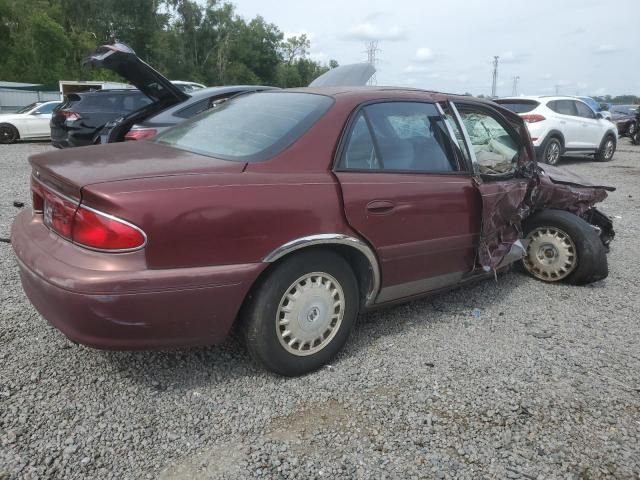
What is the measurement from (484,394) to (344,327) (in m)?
0.83

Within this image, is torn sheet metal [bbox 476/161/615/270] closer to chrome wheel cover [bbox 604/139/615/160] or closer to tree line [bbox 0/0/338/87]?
chrome wheel cover [bbox 604/139/615/160]

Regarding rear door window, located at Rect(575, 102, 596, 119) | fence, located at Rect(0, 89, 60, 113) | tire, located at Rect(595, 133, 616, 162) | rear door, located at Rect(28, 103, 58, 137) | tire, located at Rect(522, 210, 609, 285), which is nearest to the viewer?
tire, located at Rect(522, 210, 609, 285)

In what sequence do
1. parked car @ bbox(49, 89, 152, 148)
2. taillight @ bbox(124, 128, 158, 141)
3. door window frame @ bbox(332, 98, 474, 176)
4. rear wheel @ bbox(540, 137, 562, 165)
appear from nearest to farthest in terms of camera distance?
1. door window frame @ bbox(332, 98, 474, 176)
2. taillight @ bbox(124, 128, 158, 141)
3. parked car @ bbox(49, 89, 152, 148)
4. rear wheel @ bbox(540, 137, 562, 165)

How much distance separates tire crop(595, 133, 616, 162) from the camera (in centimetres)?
1384

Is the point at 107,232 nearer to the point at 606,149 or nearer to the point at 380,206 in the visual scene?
the point at 380,206

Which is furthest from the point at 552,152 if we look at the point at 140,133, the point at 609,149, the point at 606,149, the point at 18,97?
the point at 18,97

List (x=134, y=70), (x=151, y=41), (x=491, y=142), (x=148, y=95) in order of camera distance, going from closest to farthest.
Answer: (x=491, y=142)
(x=134, y=70)
(x=148, y=95)
(x=151, y=41)

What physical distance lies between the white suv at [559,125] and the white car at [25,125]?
13426mm

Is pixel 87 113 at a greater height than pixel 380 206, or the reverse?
pixel 87 113

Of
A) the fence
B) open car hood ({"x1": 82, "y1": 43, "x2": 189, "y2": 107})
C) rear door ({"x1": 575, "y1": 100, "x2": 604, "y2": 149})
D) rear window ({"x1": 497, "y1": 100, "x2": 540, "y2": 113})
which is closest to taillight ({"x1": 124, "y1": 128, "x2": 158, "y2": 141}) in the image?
open car hood ({"x1": 82, "y1": 43, "x2": 189, "y2": 107})

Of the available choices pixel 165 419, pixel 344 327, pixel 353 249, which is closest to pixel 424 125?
pixel 353 249

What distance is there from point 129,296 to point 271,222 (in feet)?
2.38

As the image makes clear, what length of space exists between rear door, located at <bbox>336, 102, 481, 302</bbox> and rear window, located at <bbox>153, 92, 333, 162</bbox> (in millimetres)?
303

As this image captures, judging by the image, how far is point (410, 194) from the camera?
3086mm
